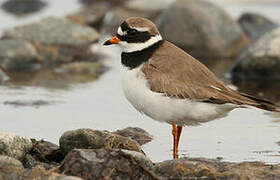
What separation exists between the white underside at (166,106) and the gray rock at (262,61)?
206 inches

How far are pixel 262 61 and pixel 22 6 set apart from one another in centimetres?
846

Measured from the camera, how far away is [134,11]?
57.0ft

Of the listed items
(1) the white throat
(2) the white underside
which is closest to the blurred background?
(2) the white underside

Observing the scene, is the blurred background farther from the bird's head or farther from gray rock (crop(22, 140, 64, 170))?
the bird's head

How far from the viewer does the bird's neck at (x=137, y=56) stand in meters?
7.53

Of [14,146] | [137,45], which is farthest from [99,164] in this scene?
[137,45]

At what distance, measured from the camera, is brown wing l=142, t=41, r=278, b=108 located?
287 inches

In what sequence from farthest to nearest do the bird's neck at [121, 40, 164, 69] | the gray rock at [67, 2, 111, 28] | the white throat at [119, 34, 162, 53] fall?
the gray rock at [67, 2, 111, 28] → the white throat at [119, 34, 162, 53] → the bird's neck at [121, 40, 164, 69]

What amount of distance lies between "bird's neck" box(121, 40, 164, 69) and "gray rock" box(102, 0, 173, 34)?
905 centimetres

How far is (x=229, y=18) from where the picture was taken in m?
14.6

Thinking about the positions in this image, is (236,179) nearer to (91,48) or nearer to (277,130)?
(277,130)

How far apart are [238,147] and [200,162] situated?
1799 mm

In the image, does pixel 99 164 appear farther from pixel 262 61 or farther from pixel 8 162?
pixel 262 61

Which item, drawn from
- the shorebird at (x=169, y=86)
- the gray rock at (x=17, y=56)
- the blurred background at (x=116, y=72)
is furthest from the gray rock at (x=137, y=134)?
the gray rock at (x=17, y=56)
